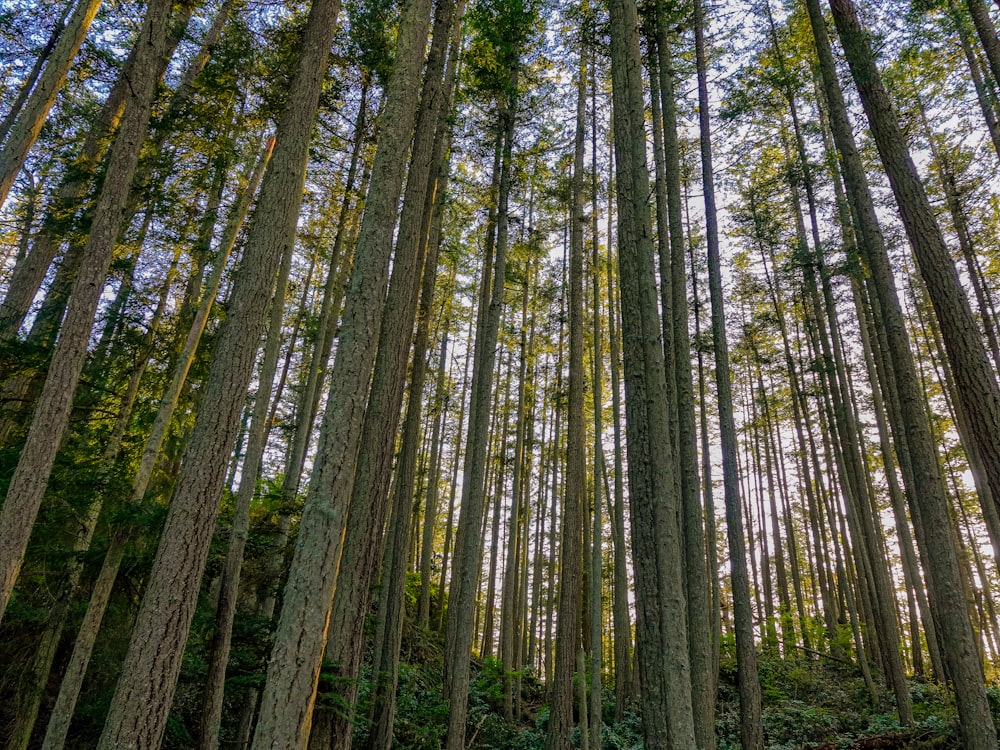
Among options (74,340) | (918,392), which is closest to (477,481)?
(74,340)

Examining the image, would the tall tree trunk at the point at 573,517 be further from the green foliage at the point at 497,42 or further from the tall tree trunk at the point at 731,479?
the tall tree trunk at the point at 731,479

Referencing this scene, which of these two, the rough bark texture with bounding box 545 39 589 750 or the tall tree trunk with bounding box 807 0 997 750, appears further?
the rough bark texture with bounding box 545 39 589 750

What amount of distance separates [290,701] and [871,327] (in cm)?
1407

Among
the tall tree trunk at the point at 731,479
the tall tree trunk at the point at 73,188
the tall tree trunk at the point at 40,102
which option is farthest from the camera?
the tall tree trunk at the point at 731,479

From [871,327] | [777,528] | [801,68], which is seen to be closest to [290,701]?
[801,68]

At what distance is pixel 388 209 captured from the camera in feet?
13.7

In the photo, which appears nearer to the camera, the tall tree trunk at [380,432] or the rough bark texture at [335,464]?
the rough bark texture at [335,464]

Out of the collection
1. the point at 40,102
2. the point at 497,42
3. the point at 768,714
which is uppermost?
the point at 497,42

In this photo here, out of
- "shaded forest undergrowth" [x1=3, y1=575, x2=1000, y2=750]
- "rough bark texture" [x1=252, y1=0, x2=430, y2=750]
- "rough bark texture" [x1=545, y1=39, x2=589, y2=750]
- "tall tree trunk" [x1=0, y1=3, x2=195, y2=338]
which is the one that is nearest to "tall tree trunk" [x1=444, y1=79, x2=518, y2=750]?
"shaded forest undergrowth" [x1=3, y1=575, x2=1000, y2=750]

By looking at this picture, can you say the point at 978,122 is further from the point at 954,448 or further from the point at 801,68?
the point at 954,448

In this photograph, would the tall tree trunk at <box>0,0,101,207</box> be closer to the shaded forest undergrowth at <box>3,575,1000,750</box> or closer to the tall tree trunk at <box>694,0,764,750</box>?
the shaded forest undergrowth at <box>3,575,1000,750</box>

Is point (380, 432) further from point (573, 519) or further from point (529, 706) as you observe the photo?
point (529, 706)

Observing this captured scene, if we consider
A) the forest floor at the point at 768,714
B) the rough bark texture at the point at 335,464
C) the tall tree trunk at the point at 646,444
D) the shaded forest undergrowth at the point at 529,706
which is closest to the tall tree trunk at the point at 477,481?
the forest floor at the point at 768,714

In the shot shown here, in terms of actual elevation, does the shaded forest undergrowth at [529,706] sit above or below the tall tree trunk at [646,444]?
below
